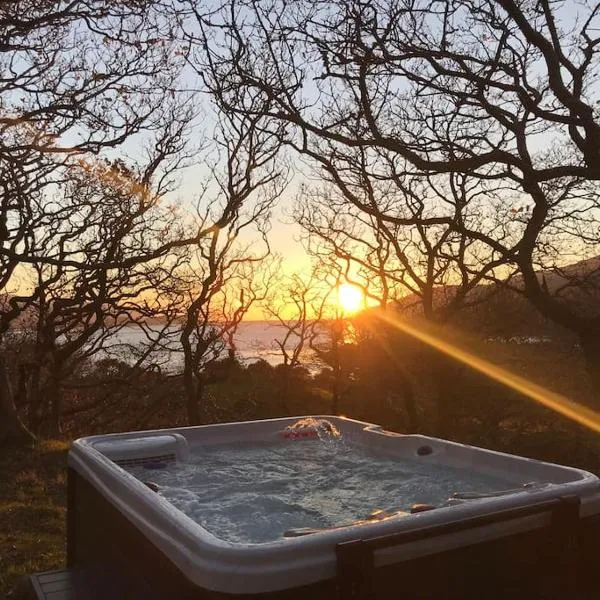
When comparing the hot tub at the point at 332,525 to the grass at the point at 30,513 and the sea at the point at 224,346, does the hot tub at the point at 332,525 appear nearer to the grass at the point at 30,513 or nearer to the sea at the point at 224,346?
the grass at the point at 30,513

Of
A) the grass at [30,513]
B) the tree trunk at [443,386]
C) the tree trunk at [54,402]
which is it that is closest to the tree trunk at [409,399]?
the tree trunk at [443,386]

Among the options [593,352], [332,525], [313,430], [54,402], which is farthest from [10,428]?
[593,352]

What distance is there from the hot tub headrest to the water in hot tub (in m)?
0.06

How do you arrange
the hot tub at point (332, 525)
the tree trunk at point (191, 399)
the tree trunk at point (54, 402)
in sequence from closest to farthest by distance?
1. the hot tub at point (332, 525)
2. the tree trunk at point (54, 402)
3. the tree trunk at point (191, 399)

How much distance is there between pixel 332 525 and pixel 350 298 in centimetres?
825

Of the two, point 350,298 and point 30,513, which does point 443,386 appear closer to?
point 350,298

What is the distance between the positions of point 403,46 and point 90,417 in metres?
7.54

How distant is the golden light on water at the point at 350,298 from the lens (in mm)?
10531

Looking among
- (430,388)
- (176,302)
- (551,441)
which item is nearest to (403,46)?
(176,302)

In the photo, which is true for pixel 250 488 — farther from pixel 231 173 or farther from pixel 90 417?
pixel 90 417

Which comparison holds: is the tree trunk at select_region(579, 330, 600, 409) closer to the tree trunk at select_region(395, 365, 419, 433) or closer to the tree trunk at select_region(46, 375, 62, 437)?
the tree trunk at select_region(395, 365, 419, 433)

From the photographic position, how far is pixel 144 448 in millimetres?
3383

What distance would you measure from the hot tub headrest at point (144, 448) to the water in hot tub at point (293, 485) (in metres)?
0.06

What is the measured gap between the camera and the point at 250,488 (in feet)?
10.3
